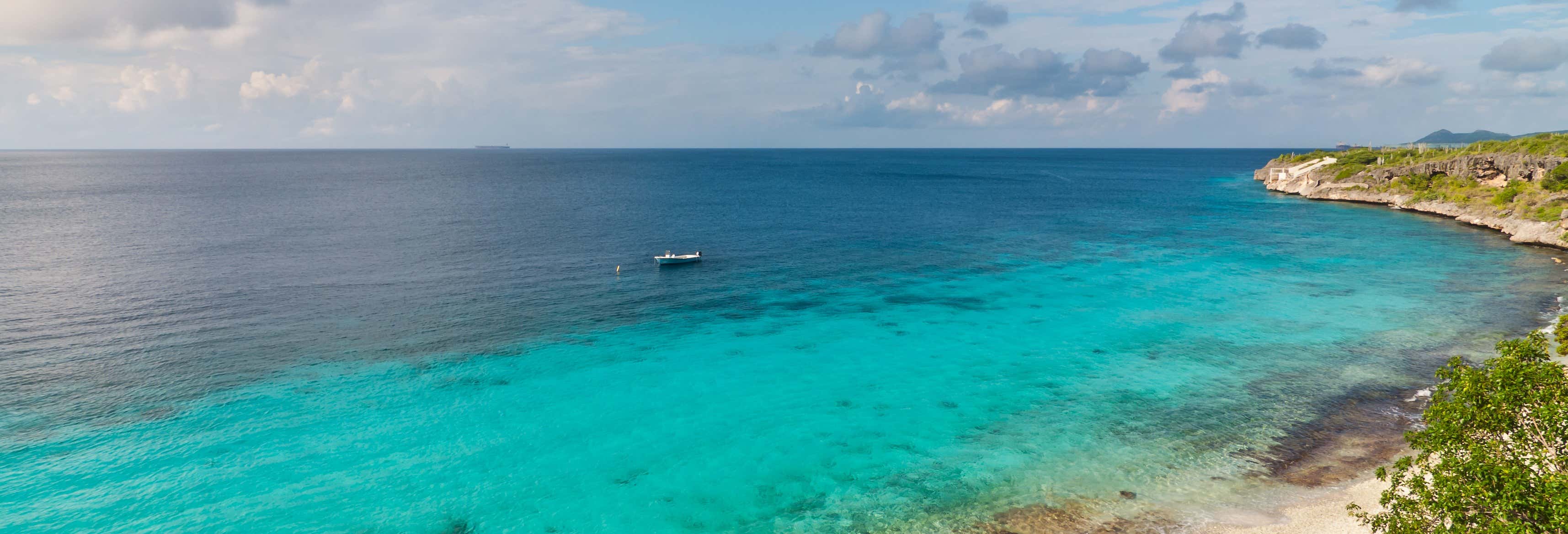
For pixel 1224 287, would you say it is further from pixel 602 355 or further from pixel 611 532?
pixel 611 532

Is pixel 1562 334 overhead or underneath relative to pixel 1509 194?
underneath

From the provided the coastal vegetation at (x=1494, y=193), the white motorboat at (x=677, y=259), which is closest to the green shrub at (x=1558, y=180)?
the coastal vegetation at (x=1494, y=193)

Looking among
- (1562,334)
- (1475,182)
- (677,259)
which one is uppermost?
(1475,182)

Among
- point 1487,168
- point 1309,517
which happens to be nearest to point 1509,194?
point 1487,168

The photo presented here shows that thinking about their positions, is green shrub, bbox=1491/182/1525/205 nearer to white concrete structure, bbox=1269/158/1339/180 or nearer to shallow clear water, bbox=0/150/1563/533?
shallow clear water, bbox=0/150/1563/533

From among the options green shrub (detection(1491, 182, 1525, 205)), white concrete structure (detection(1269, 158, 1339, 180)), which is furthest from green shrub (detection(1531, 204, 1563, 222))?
white concrete structure (detection(1269, 158, 1339, 180))

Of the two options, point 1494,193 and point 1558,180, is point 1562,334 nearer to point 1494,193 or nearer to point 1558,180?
point 1558,180
